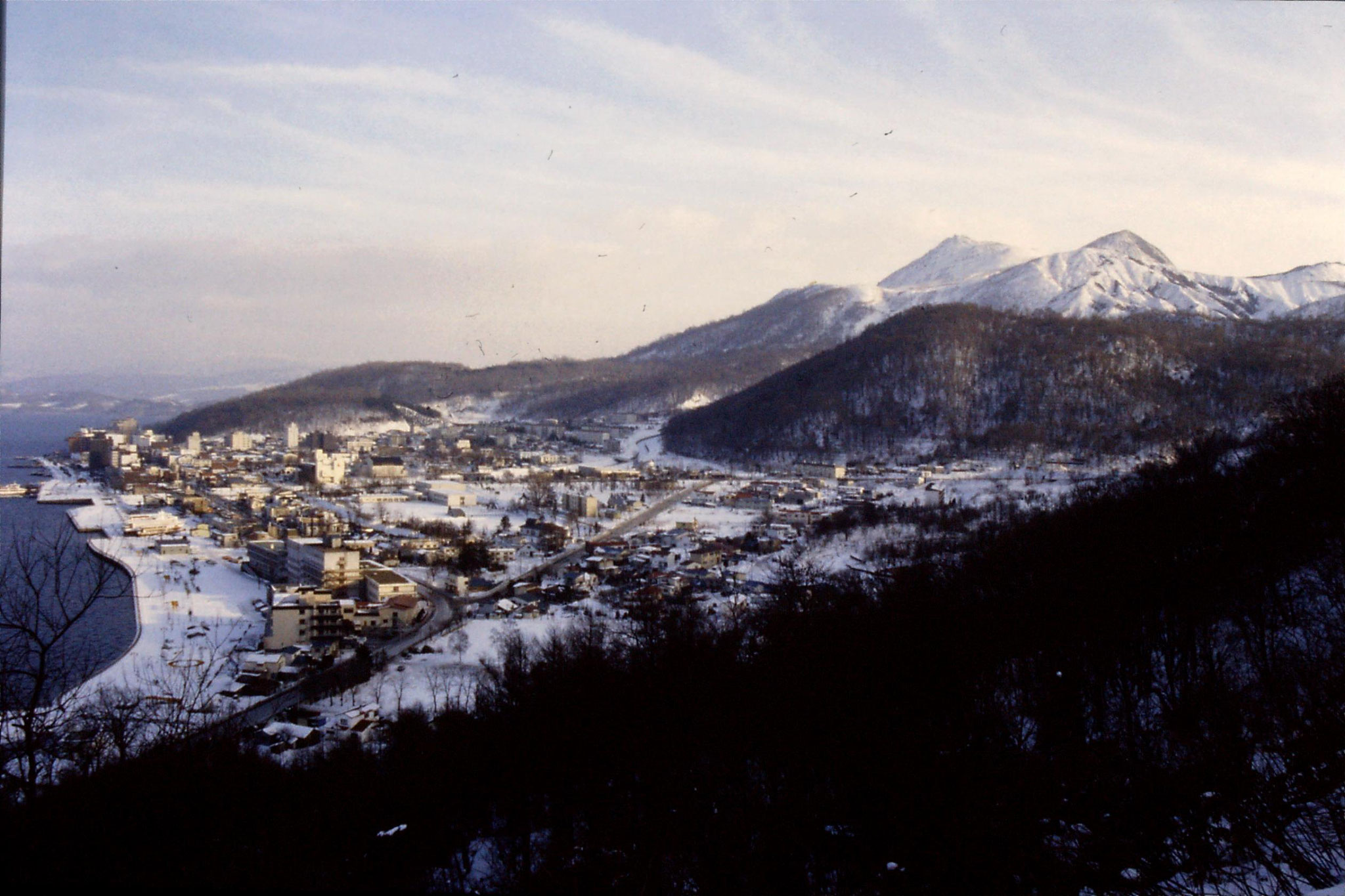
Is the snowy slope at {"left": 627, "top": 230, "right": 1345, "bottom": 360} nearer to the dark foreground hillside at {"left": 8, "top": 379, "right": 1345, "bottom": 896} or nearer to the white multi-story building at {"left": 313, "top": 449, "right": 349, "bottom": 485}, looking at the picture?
the white multi-story building at {"left": 313, "top": 449, "right": 349, "bottom": 485}

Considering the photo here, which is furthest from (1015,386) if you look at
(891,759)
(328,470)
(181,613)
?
(891,759)

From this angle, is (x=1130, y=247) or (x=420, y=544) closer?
(x=420, y=544)

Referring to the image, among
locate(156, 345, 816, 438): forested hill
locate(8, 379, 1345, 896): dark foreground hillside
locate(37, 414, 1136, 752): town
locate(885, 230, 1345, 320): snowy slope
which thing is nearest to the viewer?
locate(8, 379, 1345, 896): dark foreground hillside

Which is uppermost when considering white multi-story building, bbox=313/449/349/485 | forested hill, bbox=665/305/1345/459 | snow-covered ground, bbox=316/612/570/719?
forested hill, bbox=665/305/1345/459

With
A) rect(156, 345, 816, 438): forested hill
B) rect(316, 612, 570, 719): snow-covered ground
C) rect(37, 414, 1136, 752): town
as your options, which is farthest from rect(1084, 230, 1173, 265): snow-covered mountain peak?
rect(316, 612, 570, 719): snow-covered ground

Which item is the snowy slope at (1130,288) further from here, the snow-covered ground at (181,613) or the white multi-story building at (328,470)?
the snow-covered ground at (181,613)

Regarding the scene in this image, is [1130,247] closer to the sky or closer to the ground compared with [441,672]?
closer to the sky

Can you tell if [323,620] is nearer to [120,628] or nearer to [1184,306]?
[120,628]

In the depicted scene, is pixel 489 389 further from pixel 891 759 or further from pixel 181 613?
pixel 891 759
